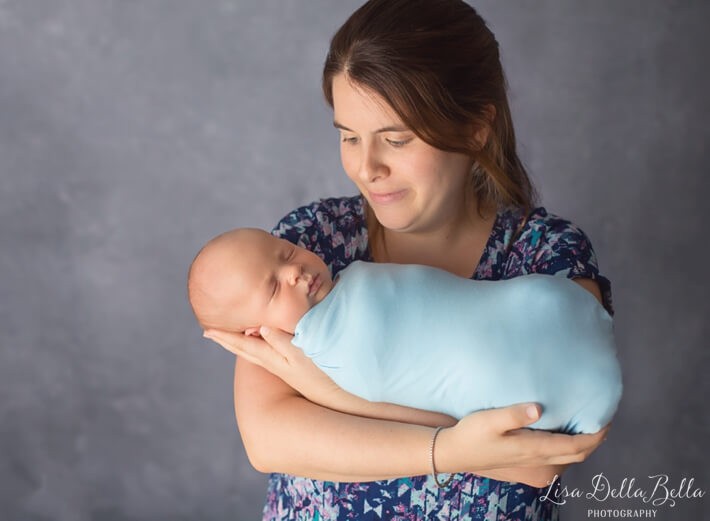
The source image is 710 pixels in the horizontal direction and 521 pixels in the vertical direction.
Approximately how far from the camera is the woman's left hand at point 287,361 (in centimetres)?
165

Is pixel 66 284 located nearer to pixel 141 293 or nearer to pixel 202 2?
pixel 141 293

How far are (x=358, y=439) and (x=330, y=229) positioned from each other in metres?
0.54

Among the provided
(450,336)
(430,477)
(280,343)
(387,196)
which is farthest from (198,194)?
(450,336)

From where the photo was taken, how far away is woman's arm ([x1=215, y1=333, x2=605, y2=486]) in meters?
1.48

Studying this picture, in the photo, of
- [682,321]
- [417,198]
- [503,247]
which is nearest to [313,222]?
[417,198]

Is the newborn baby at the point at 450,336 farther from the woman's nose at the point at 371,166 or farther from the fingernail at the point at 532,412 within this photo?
the woman's nose at the point at 371,166

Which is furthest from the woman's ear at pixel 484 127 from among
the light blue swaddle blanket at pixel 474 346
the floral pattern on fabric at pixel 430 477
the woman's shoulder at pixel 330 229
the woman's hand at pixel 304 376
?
the woman's hand at pixel 304 376

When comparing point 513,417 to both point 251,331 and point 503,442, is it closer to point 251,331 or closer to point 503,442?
point 503,442

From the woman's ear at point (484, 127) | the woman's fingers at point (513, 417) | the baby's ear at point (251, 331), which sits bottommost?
the woman's fingers at point (513, 417)

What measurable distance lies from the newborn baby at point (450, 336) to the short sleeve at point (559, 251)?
19 cm

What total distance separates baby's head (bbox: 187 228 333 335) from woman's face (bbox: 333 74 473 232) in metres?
0.21

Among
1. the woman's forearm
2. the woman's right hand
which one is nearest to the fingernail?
the woman's right hand

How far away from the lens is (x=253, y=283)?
167 cm

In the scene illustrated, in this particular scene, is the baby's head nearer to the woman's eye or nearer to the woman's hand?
the woman's hand
